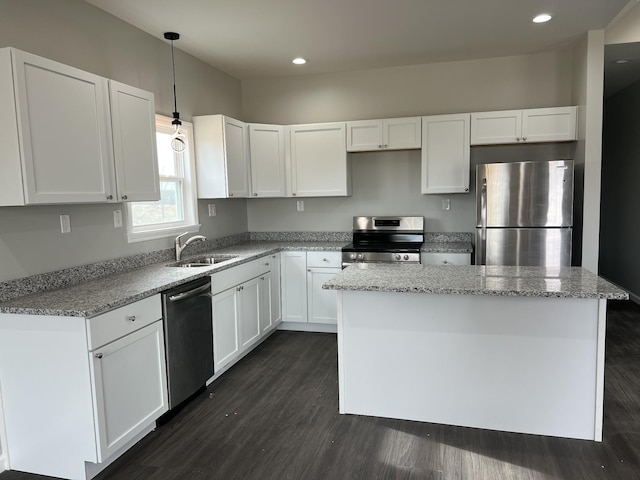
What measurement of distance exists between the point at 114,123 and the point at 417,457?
8.24 feet

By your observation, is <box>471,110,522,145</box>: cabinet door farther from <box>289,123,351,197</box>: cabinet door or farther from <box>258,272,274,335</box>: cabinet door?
<box>258,272,274,335</box>: cabinet door

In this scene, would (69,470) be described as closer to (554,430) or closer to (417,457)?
(417,457)

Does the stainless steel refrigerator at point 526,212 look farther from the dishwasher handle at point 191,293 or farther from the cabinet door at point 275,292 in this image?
the dishwasher handle at point 191,293

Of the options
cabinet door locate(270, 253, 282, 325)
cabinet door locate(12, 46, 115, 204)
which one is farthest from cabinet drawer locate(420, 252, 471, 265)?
cabinet door locate(12, 46, 115, 204)

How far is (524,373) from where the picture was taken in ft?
8.05

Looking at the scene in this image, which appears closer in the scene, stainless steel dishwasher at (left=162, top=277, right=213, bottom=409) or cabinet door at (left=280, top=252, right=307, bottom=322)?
stainless steel dishwasher at (left=162, top=277, right=213, bottom=409)

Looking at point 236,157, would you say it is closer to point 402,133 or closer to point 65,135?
point 402,133

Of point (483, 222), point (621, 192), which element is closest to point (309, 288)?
point (483, 222)

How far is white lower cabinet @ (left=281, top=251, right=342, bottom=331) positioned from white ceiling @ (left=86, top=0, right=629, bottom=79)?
73.6 inches

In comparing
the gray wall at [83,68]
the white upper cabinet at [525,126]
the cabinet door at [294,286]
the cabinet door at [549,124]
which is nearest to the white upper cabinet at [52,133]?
the gray wall at [83,68]

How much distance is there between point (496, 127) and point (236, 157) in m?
2.42

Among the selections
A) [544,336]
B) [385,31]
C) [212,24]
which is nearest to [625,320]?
[544,336]

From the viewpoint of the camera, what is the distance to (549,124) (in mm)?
3977

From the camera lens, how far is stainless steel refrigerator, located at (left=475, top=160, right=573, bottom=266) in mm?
3670
